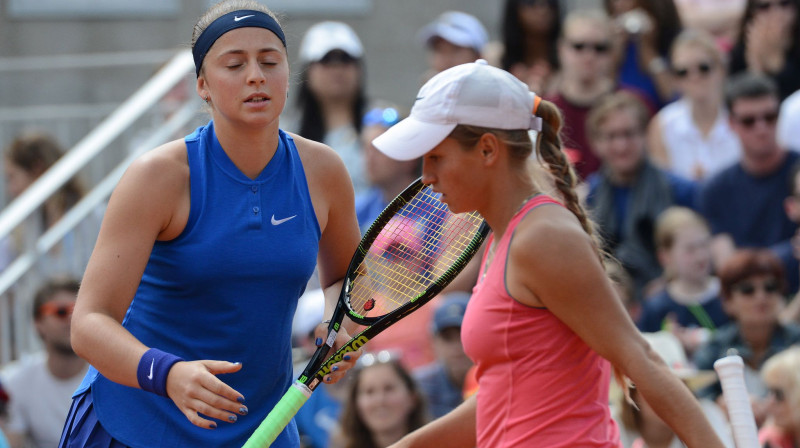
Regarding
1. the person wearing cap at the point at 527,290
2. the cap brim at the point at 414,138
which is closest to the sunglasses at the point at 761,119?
the person wearing cap at the point at 527,290

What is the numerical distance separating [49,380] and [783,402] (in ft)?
11.4

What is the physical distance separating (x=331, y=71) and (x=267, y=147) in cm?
429

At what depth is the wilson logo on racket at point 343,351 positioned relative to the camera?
278cm

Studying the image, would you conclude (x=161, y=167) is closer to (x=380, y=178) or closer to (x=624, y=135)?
(x=380, y=178)

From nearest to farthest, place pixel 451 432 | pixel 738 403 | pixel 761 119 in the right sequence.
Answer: pixel 738 403 → pixel 451 432 → pixel 761 119

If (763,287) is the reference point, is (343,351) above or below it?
above

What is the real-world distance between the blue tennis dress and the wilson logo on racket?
13 centimetres

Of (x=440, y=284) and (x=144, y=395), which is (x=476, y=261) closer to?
(x=440, y=284)

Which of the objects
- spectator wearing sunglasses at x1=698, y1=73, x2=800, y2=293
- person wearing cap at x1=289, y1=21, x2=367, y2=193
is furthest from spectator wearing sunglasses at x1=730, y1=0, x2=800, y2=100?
person wearing cap at x1=289, y1=21, x2=367, y2=193

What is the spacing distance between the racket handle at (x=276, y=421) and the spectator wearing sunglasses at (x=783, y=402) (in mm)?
2556

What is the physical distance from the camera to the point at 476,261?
583cm

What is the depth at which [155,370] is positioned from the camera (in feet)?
8.00

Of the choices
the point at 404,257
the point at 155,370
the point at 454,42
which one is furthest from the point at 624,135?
the point at 155,370

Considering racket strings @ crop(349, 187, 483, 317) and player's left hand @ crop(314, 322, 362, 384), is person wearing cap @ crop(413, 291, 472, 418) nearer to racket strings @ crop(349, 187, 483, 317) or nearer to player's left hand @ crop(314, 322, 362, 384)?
racket strings @ crop(349, 187, 483, 317)
